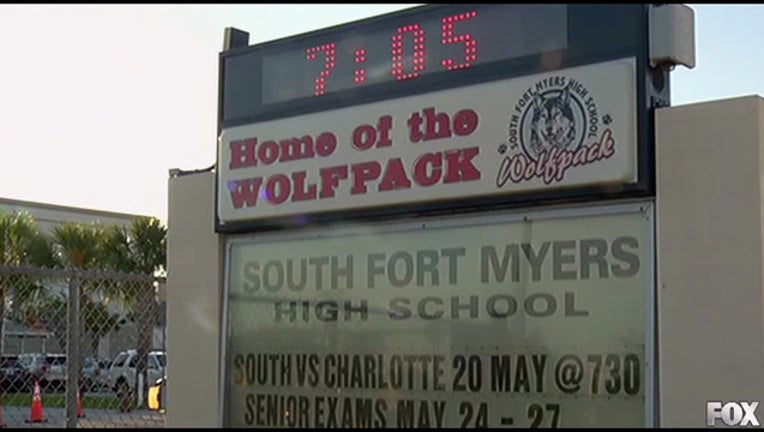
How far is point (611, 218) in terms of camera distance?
560 centimetres

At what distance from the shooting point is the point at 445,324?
6.16 metres

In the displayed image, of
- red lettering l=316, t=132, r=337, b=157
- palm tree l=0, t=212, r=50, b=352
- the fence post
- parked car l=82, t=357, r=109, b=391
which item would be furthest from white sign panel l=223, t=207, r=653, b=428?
palm tree l=0, t=212, r=50, b=352

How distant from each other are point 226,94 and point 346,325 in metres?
1.88

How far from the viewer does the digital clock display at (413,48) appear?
5945 mm

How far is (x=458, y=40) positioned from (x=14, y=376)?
20863 millimetres

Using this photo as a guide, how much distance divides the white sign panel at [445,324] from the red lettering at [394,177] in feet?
0.84

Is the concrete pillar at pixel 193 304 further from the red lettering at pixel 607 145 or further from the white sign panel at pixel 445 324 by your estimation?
the red lettering at pixel 607 145

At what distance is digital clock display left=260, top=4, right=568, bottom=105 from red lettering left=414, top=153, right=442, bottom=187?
48 centimetres

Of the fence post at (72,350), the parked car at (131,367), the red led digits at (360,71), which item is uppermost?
the red led digits at (360,71)

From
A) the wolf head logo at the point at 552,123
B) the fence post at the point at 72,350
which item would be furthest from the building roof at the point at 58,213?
the wolf head logo at the point at 552,123

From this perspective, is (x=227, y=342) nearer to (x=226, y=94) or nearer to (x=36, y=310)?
(x=226, y=94)

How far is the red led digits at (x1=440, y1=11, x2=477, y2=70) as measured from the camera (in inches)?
243

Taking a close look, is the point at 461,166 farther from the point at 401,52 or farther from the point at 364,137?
the point at 401,52

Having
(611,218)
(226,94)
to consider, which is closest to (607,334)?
(611,218)
